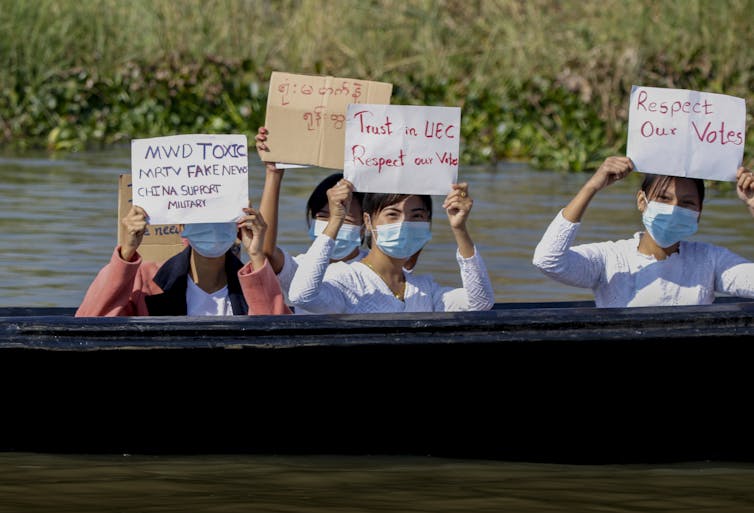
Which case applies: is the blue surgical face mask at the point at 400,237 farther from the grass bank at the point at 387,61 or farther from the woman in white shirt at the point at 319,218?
the grass bank at the point at 387,61

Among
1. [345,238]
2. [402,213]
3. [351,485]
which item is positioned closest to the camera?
[351,485]

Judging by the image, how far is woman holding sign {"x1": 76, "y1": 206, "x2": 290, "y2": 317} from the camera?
18.6 ft

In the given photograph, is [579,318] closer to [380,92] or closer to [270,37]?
[380,92]

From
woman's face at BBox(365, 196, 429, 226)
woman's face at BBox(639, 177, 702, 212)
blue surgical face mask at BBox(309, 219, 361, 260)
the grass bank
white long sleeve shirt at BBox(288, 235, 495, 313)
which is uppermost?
the grass bank

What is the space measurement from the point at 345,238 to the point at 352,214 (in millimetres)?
108

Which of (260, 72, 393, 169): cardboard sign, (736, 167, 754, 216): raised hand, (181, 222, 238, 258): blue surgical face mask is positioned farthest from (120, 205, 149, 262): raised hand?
(736, 167, 754, 216): raised hand

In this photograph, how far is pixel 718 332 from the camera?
18.0 ft

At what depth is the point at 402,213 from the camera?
5.87m

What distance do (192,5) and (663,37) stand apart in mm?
5176

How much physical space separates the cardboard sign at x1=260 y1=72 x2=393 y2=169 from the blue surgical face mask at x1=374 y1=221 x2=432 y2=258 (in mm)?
774

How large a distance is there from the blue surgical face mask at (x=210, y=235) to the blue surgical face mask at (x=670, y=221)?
144 centimetres

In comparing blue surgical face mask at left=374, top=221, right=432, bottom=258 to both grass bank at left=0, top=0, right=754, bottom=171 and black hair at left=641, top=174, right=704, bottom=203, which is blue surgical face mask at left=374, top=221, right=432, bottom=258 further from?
grass bank at left=0, top=0, right=754, bottom=171

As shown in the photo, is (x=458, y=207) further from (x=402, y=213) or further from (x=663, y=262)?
(x=663, y=262)

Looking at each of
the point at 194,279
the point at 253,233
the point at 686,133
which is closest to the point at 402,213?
the point at 253,233
